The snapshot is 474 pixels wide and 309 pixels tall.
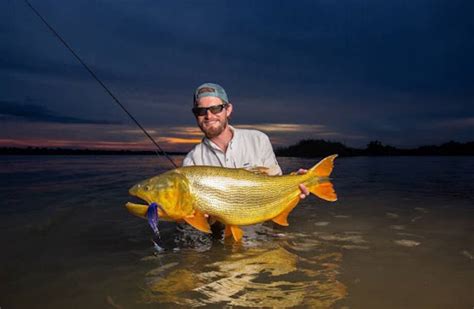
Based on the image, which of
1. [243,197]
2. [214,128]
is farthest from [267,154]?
[243,197]

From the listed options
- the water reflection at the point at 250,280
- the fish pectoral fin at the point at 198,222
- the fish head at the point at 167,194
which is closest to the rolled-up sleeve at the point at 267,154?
the water reflection at the point at 250,280

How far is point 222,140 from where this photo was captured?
596cm

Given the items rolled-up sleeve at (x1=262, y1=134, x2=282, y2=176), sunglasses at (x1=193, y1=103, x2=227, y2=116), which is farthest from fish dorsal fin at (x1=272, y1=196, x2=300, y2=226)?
sunglasses at (x1=193, y1=103, x2=227, y2=116)

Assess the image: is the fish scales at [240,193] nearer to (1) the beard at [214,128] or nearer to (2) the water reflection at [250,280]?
(2) the water reflection at [250,280]

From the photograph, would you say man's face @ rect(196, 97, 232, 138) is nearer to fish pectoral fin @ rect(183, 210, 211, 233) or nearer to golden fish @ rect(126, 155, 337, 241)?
golden fish @ rect(126, 155, 337, 241)

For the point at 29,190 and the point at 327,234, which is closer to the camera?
the point at 327,234

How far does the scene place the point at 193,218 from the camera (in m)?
4.14

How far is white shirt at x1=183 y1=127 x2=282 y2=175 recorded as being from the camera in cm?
594

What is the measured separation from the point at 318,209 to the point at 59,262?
19.1 ft

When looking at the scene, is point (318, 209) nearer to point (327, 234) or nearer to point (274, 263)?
point (327, 234)

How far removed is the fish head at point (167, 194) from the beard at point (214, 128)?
1.72 m

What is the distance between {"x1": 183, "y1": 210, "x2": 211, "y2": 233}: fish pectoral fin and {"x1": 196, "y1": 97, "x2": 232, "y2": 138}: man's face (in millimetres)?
1818

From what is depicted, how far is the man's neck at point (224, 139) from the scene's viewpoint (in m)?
5.93

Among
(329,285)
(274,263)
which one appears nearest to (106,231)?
(274,263)
